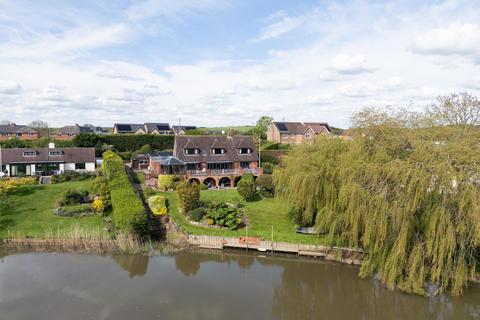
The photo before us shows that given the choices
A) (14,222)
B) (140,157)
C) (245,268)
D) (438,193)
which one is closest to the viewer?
(438,193)

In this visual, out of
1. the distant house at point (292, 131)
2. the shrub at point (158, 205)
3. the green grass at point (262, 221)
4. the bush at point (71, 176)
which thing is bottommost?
the green grass at point (262, 221)

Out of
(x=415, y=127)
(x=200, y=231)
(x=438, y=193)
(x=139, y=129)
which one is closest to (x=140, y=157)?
(x=200, y=231)

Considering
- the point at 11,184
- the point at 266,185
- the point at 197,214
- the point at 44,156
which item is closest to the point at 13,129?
Answer: the point at 44,156

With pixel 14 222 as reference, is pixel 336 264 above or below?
below

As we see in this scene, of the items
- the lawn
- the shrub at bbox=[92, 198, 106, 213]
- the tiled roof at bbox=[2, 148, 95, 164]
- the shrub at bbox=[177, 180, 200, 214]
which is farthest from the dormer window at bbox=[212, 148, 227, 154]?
the tiled roof at bbox=[2, 148, 95, 164]

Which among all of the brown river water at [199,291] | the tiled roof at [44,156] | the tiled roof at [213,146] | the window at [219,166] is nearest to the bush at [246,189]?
the window at [219,166]

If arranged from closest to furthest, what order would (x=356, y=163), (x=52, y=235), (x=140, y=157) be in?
(x=356, y=163)
(x=52, y=235)
(x=140, y=157)

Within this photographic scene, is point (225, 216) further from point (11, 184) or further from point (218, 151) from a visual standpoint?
point (11, 184)

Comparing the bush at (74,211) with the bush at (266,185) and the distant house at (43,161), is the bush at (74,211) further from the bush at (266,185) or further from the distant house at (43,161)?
the bush at (266,185)

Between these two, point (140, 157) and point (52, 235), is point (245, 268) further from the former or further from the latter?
point (140, 157)
